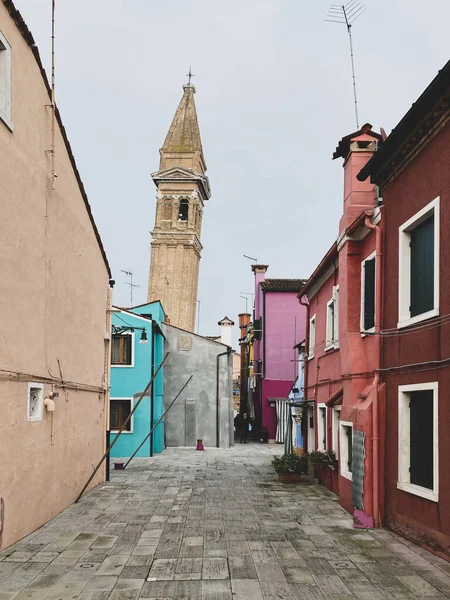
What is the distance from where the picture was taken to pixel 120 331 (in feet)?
79.7

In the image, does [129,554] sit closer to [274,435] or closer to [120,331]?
[120,331]

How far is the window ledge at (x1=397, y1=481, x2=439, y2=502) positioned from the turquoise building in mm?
15915

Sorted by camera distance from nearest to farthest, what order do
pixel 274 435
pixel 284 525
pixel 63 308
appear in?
pixel 284 525
pixel 63 308
pixel 274 435

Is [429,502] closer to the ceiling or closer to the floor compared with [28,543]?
closer to the ceiling

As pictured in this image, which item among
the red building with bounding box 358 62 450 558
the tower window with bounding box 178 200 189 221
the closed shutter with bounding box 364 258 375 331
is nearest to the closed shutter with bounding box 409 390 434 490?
the red building with bounding box 358 62 450 558

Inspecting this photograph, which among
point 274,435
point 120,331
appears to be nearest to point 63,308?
point 120,331

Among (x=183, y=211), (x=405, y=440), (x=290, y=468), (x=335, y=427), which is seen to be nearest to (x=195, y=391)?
(x=290, y=468)

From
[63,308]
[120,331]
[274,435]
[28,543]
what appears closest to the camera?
[28,543]

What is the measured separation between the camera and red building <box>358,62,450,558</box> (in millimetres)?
8484

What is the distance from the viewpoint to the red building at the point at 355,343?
10789 millimetres

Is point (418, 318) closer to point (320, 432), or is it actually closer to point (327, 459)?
point (327, 459)

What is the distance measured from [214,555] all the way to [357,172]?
7.67m

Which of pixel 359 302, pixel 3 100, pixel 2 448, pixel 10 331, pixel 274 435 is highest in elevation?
pixel 3 100

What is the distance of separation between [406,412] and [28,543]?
19.5 feet
